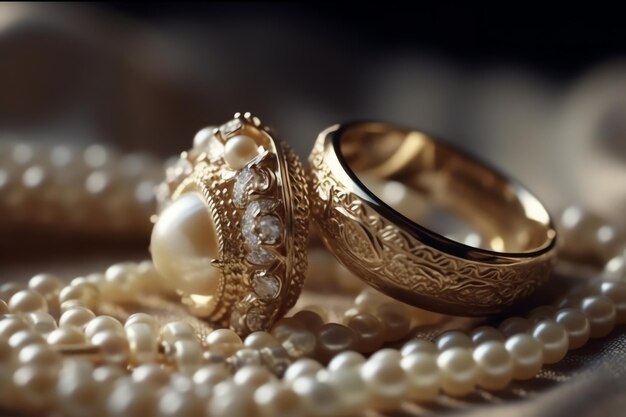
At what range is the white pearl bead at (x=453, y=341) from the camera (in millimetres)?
1028

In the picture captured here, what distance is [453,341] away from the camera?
3.39 feet

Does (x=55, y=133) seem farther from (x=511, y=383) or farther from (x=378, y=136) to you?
(x=511, y=383)

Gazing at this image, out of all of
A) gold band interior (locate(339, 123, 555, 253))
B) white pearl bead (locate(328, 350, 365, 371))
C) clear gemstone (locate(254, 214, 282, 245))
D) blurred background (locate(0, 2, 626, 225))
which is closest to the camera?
white pearl bead (locate(328, 350, 365, 371))

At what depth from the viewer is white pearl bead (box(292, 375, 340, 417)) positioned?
869 millimetres

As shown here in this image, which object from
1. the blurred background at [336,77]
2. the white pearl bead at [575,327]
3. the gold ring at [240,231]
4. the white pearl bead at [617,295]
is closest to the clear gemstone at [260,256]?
the gold ring at [240,231]

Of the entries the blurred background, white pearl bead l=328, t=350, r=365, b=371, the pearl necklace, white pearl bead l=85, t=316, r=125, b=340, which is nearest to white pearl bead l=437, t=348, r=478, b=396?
the pearl necklace

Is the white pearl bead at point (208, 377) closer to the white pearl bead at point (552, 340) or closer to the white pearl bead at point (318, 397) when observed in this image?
the white pearl bead at point (318, 397)

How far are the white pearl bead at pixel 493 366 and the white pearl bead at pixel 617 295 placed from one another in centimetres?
28

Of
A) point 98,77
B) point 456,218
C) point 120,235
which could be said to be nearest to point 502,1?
point 456,218

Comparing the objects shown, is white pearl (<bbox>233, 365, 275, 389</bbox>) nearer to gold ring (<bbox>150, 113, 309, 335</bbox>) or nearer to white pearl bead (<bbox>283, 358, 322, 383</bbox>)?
white pearl bead (<bbox>283, 358, 322, 383</bbox>)

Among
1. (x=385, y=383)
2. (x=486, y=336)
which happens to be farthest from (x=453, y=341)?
(x=385, y=383)

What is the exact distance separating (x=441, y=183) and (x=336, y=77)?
2.03 ft

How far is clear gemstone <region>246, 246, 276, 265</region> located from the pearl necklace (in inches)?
3.7

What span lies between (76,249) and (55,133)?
428 millimetres
